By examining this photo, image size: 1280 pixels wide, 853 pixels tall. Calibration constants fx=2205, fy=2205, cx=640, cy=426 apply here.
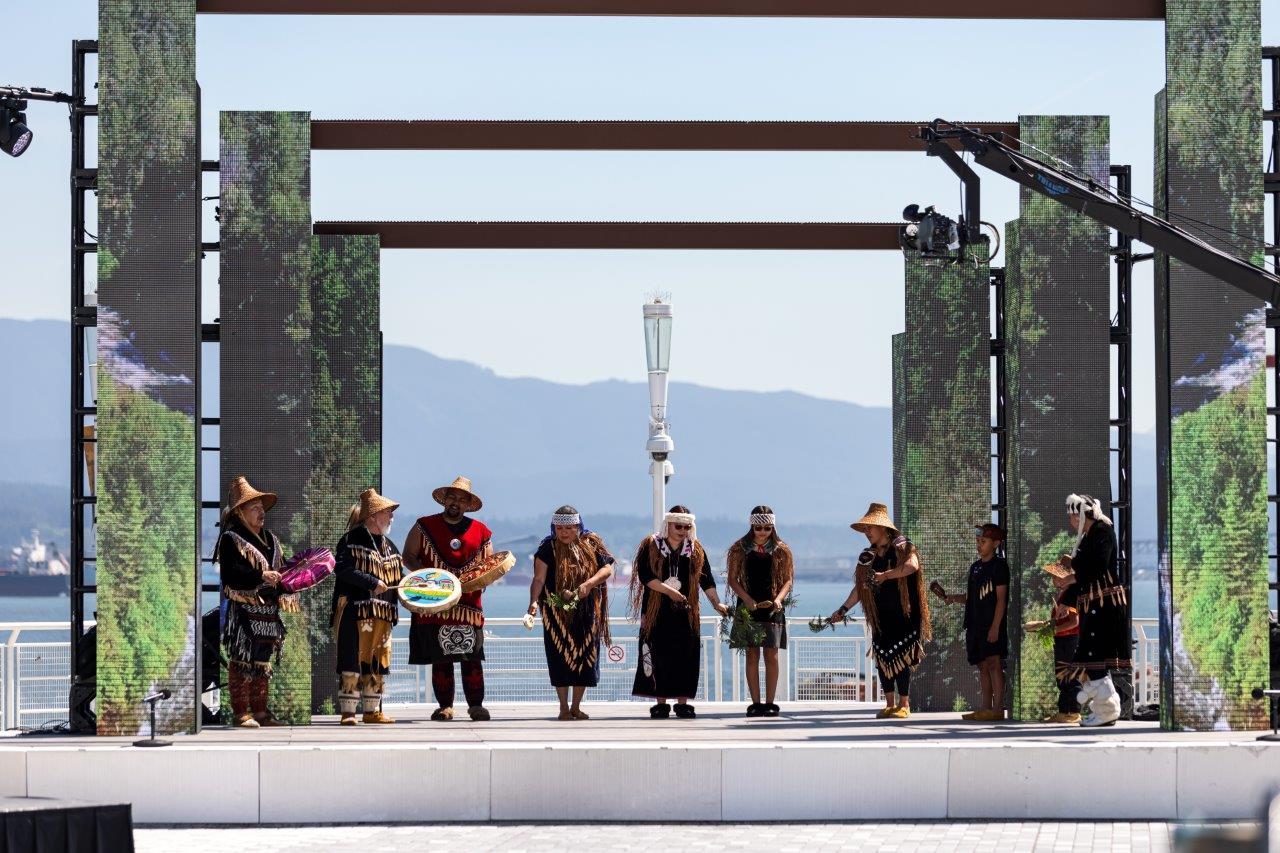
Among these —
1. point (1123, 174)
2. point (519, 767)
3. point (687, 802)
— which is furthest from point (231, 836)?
point (1123, 174)

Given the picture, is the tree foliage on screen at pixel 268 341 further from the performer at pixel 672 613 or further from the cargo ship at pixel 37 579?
the cargo ship at pixel 37 579

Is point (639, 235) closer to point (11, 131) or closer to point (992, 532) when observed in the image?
point (992, 532)

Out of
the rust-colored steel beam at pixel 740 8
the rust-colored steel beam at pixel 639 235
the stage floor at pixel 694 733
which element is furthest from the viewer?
the rust-colored steel beam at pixel 639 235

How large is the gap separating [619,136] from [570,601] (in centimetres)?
338

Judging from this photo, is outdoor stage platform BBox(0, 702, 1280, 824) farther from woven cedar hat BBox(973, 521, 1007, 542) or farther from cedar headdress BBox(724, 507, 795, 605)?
cedar headdress BBox(724, 507, 795, 605)

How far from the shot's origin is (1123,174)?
15.5m

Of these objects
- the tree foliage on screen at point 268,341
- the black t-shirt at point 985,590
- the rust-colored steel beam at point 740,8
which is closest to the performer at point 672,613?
the black t-shirt at point 985,590

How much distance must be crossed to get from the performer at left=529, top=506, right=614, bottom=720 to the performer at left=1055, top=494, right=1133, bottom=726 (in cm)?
303

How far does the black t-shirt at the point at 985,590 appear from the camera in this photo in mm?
14250

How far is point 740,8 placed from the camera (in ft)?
46.1

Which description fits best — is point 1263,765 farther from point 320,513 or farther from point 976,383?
point 320,513

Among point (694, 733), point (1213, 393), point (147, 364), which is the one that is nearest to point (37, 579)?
point (147, 364)

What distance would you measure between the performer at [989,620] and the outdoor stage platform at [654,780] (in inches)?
94.6

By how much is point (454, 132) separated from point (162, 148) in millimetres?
2895
